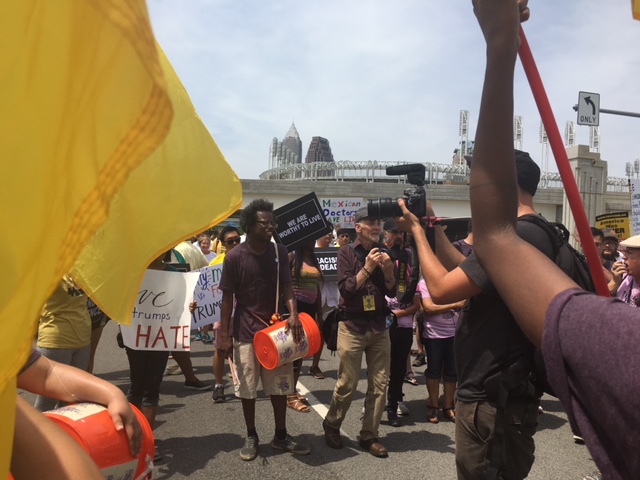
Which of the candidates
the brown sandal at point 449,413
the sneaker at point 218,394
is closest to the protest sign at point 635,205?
the brown sandal at point 449,413

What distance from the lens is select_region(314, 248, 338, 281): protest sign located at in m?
8.13

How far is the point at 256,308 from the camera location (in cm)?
441

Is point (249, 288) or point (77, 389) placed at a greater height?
point (77, 389)

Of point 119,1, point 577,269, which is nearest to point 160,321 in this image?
point 577,269

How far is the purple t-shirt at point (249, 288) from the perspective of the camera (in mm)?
4391

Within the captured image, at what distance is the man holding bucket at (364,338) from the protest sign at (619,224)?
707 cm

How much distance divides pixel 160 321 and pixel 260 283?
89cm

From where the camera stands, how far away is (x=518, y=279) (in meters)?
0.91

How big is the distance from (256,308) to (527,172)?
9.07 feet

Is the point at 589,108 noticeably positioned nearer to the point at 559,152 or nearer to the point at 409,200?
the point at 409,200

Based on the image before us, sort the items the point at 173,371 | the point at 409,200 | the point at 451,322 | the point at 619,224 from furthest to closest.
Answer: the point at 619,224 → the point at 173,371 → the point at 451,322 → the point at 409,200

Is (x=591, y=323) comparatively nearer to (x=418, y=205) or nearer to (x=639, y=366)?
(x=639, y=366)

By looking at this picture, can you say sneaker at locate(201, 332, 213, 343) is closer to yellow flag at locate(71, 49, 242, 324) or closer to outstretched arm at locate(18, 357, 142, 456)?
outstretched arm at locate(18, 357, 142, 456)

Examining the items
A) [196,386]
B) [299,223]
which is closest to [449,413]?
[299,223]
